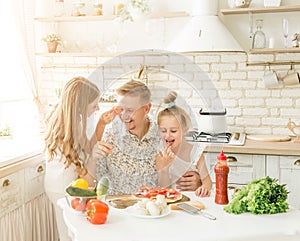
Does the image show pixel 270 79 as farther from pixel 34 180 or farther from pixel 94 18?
pixel 34 180

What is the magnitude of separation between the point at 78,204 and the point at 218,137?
173cm

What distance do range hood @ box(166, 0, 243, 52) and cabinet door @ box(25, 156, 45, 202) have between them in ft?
4.27

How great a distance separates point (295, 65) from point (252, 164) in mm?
922

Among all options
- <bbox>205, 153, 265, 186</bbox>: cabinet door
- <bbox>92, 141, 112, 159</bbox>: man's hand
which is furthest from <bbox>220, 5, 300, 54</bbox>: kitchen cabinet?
<bbox>92, 141, 112, 159</bbox>: man's hand

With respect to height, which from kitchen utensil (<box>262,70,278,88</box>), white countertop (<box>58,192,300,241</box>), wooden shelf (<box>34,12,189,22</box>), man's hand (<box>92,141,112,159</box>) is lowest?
white countertop (<box>58,192,300,241</box>)

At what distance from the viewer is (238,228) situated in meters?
1.65

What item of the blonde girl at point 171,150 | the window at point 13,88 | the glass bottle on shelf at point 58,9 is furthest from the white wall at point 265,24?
the window at point 13,88

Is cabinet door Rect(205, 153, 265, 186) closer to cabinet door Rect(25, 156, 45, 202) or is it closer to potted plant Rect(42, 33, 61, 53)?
cabinet door Rect(25, 156, 45, 202)

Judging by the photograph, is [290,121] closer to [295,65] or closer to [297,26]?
[295,65]

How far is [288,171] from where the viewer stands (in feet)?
9.80

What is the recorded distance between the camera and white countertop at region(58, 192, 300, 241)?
1.59 metres

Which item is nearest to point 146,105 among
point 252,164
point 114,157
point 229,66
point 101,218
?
point 114,157

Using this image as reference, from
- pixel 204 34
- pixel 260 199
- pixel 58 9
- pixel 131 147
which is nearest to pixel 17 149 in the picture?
pixel 131 147

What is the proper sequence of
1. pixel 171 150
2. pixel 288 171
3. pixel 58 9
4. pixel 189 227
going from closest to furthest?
pixel 189 227 < pixel 171 150 < pixel 288 171 < pixel 58 9
